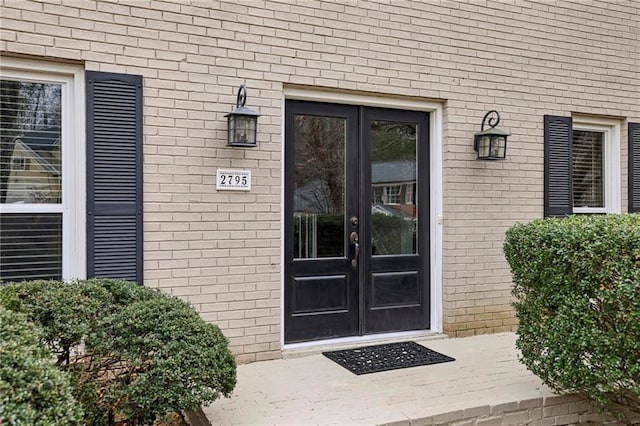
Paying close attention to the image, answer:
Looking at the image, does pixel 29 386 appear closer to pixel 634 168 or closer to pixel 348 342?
pixel 348 342

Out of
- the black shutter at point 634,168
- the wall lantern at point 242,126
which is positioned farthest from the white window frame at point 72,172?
the black shutter at point 634,168

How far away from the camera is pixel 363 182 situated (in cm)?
454

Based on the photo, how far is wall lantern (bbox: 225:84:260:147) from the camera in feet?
12.4

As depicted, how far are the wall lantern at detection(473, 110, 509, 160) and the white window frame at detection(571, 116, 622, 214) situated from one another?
1477mm

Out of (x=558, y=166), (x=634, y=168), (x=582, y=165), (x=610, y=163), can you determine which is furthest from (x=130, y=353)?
(x=634, y=168)

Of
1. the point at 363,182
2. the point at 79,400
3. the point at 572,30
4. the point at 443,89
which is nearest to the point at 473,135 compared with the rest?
the point at 443,89

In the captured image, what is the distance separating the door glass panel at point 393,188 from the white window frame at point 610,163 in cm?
219

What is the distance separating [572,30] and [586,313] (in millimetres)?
3603

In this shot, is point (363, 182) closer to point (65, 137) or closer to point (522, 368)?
point (522, 368)

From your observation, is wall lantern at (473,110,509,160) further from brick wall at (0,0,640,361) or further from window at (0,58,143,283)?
window at (0,58,143,283)

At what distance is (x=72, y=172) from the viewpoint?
3.60m

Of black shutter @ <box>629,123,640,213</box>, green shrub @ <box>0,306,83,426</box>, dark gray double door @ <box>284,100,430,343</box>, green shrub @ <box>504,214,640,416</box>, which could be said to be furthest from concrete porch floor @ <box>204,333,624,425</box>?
black shutter @ <box>629,123,640,213</box>

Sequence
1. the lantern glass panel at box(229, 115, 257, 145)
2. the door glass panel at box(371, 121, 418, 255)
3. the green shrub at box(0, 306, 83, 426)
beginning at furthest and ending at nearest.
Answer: the door glass panel at box(371, 121, 418, 255) → the lantern glass panel at box(229, 115, 257, 145) → the green shrub at box(0, 306, 83, 426)

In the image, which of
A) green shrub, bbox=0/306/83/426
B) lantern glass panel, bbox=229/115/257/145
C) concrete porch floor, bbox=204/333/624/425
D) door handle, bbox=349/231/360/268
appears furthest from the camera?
door handle, bbox=349/231/360/268
